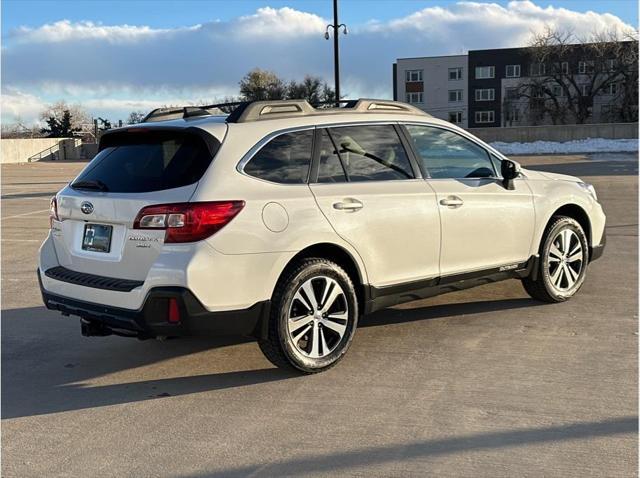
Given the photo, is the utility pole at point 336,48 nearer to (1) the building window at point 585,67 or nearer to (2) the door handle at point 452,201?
(2) the door handle at point 452,201

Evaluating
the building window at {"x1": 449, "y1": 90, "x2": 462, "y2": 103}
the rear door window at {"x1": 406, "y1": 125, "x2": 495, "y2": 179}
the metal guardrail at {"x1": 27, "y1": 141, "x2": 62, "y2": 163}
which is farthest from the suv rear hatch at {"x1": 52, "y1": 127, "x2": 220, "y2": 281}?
the building window at {"x1": 449, "y1": 90, "x2": 462, "y2": 103}

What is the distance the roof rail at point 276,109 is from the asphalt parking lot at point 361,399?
1.83 meters

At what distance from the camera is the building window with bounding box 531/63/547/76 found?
63.8m

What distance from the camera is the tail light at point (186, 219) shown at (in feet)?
13.3

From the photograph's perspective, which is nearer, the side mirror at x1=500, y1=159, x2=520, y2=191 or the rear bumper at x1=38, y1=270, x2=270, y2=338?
the rear bumper at x1=38, y1=270, x2=270, y2=338

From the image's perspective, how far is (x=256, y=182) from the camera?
435 cm

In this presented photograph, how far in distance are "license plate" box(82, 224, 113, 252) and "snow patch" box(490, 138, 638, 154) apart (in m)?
33.2

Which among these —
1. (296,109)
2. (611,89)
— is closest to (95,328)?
(296,109)

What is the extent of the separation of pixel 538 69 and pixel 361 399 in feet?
222

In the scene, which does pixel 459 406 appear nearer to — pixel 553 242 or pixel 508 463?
→ pixel 508 463

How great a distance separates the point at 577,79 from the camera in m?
63.3

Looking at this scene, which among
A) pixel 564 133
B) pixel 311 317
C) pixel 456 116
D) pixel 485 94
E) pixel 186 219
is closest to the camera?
pixel 186 219

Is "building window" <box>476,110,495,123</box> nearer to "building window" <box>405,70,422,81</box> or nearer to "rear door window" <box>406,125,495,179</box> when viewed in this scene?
"building window" <box>405,70,422,81</box>

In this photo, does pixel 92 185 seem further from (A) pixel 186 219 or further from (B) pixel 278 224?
(B) pixel 278 224
